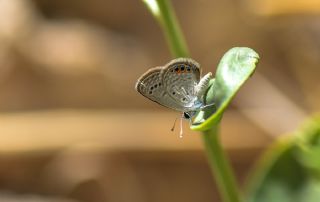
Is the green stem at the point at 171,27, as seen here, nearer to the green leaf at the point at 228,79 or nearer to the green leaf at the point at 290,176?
the green leaf at the point at 228,79

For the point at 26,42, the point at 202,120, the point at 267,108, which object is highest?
the point at 202,120

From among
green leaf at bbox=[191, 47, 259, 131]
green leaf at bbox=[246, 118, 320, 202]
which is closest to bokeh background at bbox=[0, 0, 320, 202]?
green leaf at bbox=[246, 118, 320, 202]

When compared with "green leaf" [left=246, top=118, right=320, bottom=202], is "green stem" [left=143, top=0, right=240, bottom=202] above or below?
above

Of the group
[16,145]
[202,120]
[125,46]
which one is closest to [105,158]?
[16,145]

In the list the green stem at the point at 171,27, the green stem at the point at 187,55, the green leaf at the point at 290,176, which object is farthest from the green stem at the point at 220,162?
the green leaf at the point at 290,176

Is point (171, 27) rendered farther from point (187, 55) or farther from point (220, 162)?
point (220, 162)

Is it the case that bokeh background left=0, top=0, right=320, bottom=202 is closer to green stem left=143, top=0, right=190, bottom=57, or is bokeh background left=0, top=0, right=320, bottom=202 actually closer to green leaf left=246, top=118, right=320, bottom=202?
green leaf left=246, top=118, right=320, bottom=202

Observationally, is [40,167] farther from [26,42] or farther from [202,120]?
[202,120]
